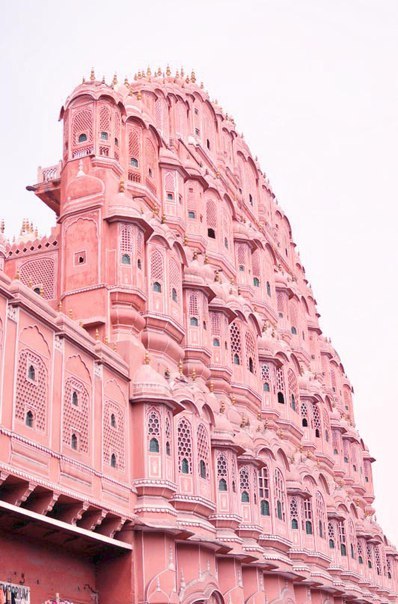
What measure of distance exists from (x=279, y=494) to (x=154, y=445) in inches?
401

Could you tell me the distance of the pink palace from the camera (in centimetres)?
2286

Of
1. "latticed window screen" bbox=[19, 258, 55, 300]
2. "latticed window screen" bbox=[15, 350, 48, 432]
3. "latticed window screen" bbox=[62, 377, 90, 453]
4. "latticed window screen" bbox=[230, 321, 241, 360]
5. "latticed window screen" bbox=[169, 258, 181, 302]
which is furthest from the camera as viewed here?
"latticed window screen" bbox=[230, 321, 241, 360]

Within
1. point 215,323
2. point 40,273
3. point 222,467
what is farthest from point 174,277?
point 222,467

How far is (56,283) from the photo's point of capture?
31016 mm

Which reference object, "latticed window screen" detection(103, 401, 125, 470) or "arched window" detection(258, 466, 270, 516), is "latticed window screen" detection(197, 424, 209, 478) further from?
"arched window" detection(258, 466, 270, 516)

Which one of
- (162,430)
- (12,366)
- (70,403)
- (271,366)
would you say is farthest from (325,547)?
(12,366)

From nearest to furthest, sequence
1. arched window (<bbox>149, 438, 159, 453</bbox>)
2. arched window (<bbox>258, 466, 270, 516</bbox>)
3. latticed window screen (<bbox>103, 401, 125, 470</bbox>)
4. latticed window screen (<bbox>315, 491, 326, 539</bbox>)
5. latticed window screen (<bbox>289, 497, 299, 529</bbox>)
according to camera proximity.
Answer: latticed window screen (<bbox>103, 401, 125, 470</bbox>) → arched window (<bbox>149, 438, 159, 453</bbox>) → arched window (<bbox>258, 466, 270, 516</bbox>) → latticed window screen (<bbox>289, 497, 299, 529</bbox>) → latticed window screen (<bbox>315, 491, 326, 539</bbox>)

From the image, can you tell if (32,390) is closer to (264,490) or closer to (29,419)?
(29,419)

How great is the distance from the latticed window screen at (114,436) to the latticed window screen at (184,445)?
248 cm

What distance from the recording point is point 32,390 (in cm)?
2238

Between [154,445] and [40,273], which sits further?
[40,273]

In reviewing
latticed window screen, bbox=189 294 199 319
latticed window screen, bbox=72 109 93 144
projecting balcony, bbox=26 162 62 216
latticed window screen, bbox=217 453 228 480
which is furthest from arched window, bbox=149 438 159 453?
latticed window screen, bbox=72 109 93 144

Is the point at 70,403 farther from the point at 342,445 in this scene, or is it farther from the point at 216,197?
the point at 342,445

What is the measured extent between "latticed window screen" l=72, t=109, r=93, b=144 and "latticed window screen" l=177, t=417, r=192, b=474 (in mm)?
10902
